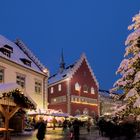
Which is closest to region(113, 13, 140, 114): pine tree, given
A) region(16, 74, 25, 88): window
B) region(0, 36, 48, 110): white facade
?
region(0, 36, 48, 110): white facade

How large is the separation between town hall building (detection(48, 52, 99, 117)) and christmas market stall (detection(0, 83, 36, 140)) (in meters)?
54.1

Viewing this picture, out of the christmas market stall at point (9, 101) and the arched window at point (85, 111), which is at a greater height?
the arched window at point (85, 111)

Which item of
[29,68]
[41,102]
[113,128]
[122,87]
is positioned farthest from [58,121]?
[122,87]

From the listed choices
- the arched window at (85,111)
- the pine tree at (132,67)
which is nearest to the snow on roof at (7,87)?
the pine tree at (132,67)

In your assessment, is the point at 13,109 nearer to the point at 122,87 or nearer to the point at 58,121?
the point at 122,87

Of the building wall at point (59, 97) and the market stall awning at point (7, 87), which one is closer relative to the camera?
the market stall awning at point (7, 87)

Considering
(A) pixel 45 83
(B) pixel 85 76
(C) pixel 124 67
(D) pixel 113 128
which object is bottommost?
(D) pixel 113 128

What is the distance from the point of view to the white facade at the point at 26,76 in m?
41.1

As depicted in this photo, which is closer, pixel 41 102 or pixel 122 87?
pixel 122 87

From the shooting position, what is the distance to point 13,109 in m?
21.3

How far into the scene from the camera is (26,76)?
153 ft

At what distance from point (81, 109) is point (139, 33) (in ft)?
216

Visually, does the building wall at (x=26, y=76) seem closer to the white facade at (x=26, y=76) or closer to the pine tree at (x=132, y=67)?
the white facade at (x=26, y=76)

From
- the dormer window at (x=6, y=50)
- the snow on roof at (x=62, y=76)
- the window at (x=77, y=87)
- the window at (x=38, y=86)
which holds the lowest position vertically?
the window at (x=38, y=86)
